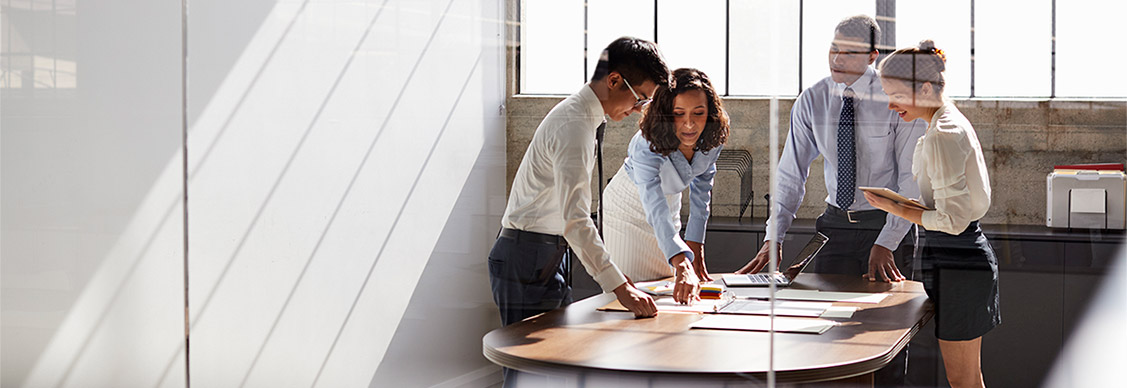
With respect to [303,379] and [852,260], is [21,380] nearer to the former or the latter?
[303,379]

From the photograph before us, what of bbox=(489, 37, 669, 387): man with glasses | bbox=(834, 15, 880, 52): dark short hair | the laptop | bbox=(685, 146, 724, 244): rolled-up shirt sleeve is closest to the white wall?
bbox=(489, 37, 669, 387): man with glasses

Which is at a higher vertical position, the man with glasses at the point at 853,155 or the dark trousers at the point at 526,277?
the man with glasses at the point at 853,155

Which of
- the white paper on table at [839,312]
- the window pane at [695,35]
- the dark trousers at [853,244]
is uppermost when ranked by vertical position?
the window pane at [695,35]

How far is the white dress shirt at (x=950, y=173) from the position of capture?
2887 mm

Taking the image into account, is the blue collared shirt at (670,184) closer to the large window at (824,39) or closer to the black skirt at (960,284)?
the large window at (824,39)

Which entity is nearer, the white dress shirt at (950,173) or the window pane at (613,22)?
the white dress shirt at (950,173)

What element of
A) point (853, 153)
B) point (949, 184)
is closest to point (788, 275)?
point (853, 153)

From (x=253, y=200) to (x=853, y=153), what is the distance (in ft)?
7.33

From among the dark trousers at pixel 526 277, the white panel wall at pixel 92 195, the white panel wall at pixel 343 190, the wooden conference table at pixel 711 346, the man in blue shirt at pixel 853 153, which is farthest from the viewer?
the white panel wall at pixel 92 195

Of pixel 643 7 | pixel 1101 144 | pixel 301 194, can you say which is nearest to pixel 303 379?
pixel 301 194

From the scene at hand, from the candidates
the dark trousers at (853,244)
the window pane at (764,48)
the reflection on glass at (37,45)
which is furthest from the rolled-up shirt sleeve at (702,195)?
the reflection on glass at (37,45)

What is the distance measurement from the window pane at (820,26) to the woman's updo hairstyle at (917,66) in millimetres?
168

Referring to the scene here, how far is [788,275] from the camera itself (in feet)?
9.88

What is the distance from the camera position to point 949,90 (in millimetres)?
2898
